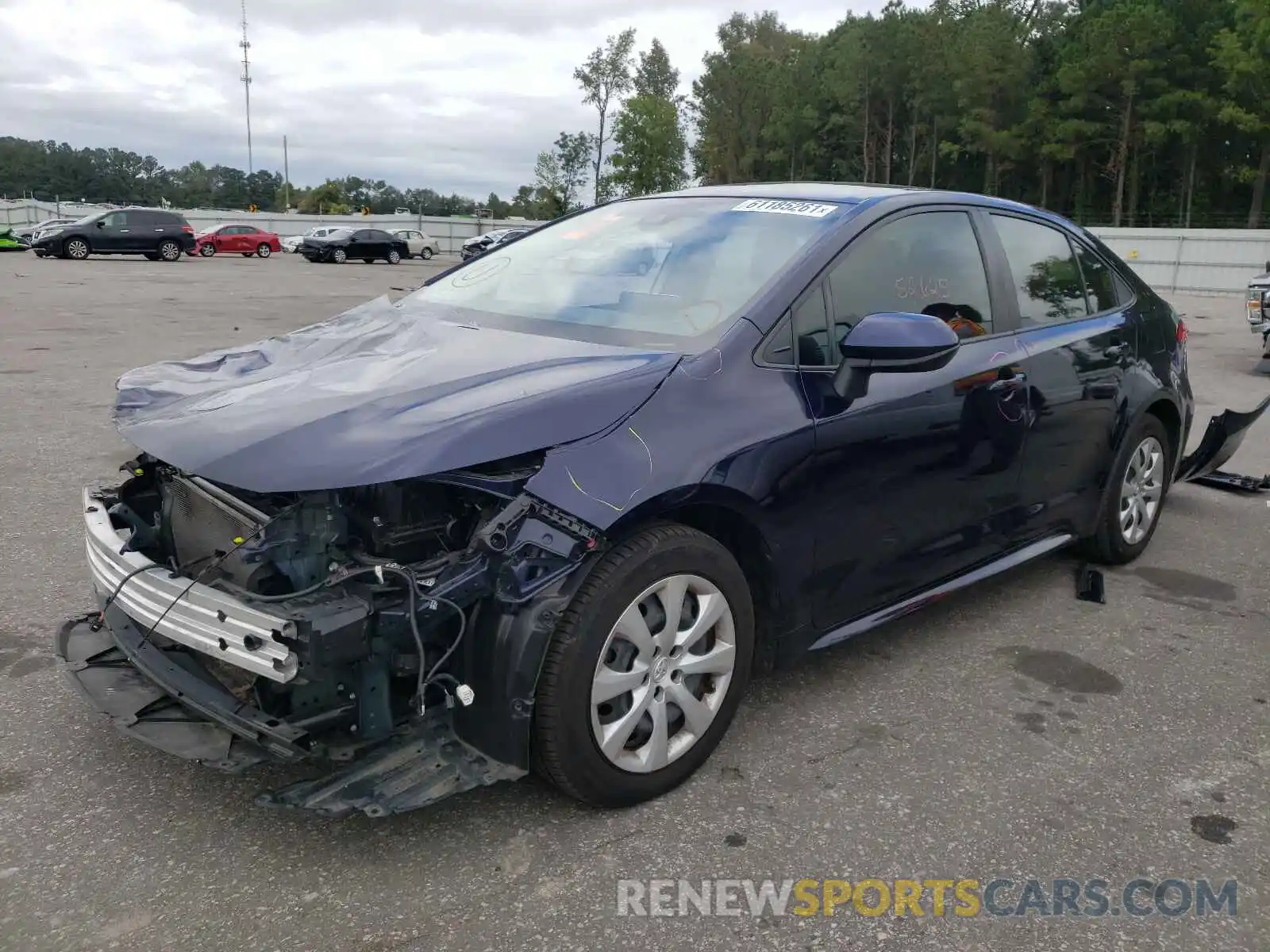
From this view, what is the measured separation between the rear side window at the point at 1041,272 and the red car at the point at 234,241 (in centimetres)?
3679

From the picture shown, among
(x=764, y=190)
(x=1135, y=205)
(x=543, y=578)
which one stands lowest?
(x=543, y=578)

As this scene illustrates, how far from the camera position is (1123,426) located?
445cm

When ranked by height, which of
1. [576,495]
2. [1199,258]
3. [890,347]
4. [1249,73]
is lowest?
[576,495]

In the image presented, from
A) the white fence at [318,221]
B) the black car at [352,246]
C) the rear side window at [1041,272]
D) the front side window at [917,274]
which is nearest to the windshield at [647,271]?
the front side window at [917,274]

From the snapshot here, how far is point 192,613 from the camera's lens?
238 cm

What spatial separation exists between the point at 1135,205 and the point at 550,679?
7130 centimetres

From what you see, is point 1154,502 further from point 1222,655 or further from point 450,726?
point 450,726

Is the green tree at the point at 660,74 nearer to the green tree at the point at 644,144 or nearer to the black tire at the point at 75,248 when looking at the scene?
the green tree at the point at 644,144

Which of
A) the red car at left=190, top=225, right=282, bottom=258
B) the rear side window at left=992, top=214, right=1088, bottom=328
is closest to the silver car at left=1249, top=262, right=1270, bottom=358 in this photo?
the rear side window at left=992, top=214, right=1088, bottom=328

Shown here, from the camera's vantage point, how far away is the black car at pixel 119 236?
30672 mm

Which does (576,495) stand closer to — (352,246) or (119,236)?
(119,236)

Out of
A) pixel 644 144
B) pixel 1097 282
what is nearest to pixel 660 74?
pixel 644 144

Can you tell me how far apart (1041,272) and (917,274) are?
929 mm

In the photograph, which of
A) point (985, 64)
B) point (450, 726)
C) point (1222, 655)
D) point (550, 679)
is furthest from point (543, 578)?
point (985, 64)
